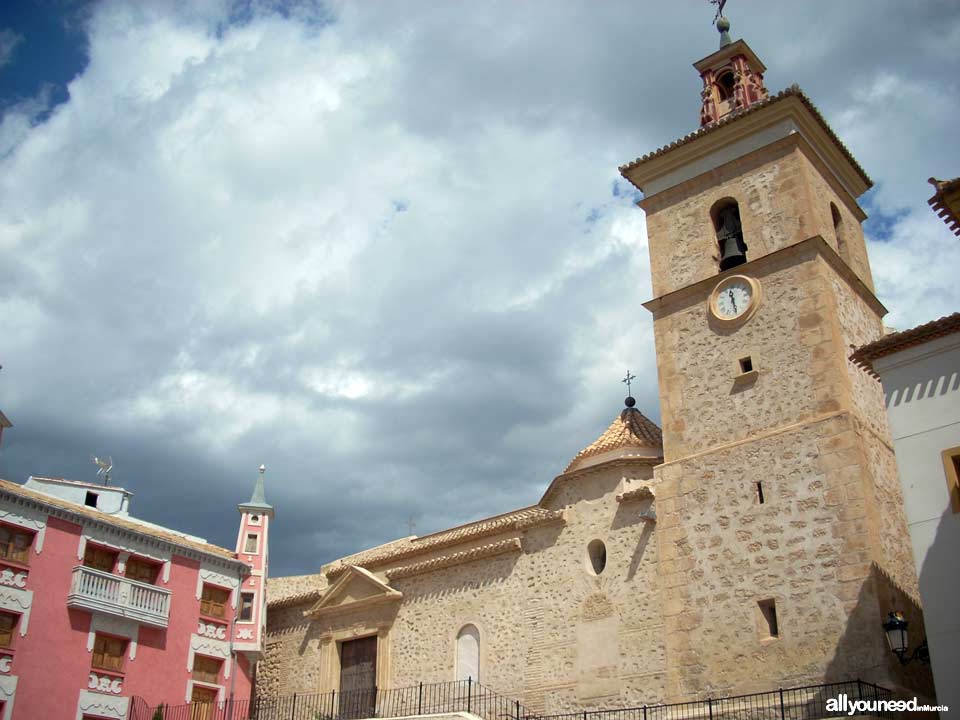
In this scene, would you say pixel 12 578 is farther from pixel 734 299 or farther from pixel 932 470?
pixel 932 470

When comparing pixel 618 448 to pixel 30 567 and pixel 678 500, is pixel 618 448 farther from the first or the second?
pixel 30 567

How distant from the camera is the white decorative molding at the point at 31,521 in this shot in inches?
861

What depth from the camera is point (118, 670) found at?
22.9 metres

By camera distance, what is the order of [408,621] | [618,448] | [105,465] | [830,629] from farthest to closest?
[105,465]
[408,621]
[618,448]
[830,629]

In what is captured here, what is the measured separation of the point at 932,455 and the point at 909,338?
196 centimetres

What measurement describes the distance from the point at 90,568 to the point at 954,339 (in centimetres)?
1909

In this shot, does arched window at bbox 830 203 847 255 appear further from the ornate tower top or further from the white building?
the white building

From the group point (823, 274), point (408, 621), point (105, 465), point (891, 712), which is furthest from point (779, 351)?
point (105, 465)

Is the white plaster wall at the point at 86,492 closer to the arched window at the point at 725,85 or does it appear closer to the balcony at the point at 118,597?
the balcony at the point at 118,597

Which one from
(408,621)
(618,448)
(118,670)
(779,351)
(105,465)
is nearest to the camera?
(779,351)

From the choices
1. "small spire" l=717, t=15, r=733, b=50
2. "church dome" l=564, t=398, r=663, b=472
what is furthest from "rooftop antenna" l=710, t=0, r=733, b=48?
"church dome" l=564, t=398, r=663, b=472

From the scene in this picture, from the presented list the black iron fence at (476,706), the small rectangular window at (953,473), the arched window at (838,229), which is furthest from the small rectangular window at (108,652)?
the arched window at (838,229)

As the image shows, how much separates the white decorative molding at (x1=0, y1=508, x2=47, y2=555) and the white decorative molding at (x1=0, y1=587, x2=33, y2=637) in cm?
105

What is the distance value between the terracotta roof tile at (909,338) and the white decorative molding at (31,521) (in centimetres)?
1808
